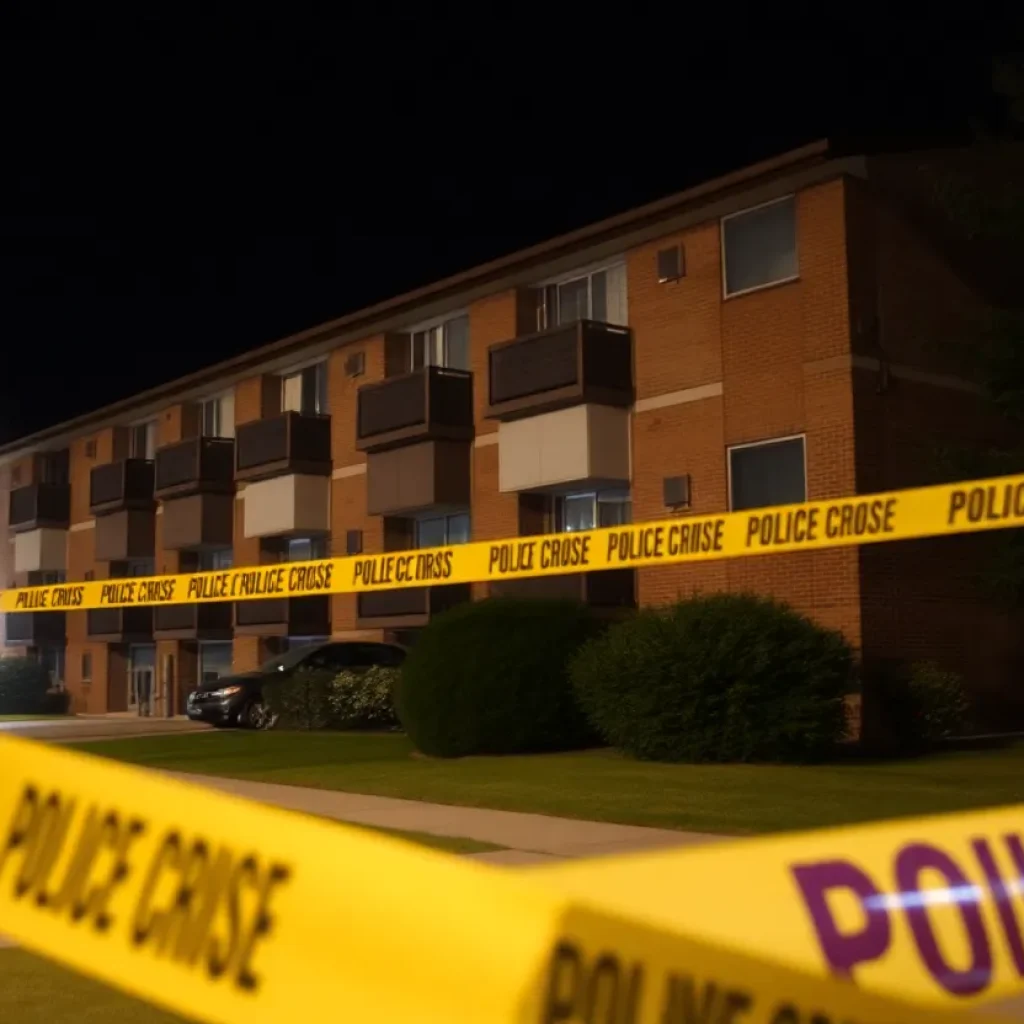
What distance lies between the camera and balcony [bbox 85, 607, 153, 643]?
34.5 m

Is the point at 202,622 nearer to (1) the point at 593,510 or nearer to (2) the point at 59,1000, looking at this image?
(1) the point at 593,510

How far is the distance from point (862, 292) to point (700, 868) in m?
16.2

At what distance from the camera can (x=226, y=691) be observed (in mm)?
23250

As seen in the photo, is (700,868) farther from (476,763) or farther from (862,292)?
(862,292)

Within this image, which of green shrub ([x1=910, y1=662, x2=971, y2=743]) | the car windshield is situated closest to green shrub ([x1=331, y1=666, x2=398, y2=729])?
the car windshield

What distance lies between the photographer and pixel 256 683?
923 inches

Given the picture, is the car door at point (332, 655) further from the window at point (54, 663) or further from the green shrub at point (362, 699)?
the window at point (54, 663)

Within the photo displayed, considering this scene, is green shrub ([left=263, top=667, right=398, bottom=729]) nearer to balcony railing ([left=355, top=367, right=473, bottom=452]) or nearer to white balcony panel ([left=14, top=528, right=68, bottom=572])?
balcony railing ([left=355, top=367, right=473, bottom=452])

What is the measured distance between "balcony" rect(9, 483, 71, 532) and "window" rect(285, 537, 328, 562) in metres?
11.2

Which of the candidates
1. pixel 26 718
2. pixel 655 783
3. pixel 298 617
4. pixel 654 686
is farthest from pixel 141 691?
pixel 655 783

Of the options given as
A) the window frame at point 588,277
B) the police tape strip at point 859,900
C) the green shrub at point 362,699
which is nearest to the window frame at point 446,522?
the green shrub at point 362,699

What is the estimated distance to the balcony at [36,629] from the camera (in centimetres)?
3844

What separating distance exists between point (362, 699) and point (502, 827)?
1314cm

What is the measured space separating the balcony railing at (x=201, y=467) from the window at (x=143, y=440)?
394 centimetres
